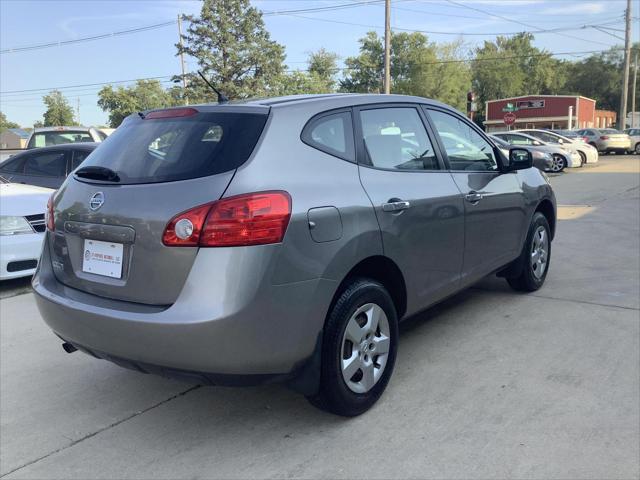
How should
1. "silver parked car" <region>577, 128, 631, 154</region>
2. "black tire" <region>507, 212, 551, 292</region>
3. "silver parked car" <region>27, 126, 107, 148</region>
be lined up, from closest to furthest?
"black tire" <region>507, 212, 551, 292</region>, "silver parked car" <region>27, 126, 107, 148</region>, "silver parked car" <region>577, 128, 631, 154</region>

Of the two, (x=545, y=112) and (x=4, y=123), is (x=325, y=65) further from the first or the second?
(x=4, y=123)

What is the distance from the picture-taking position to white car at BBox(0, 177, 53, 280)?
573cm

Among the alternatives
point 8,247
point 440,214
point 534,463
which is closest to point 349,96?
point 440,214

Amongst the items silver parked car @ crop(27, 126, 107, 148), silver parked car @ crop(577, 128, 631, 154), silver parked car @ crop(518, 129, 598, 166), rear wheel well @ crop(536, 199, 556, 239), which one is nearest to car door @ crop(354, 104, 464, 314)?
rear wheel well @ crop(536, 199, 556, 239)

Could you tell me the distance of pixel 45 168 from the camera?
26.7 feet

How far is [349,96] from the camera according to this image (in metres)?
3.48

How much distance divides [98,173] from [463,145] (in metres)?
2.56

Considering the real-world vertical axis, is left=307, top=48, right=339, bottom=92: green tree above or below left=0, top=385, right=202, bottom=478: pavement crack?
above

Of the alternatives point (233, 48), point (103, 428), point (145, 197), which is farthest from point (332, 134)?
point (233, 48)

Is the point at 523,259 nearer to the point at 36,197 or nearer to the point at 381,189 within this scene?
the point at 381,189

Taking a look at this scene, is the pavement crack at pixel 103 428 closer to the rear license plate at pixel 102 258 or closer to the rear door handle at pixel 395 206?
the rear license plate at pixel 102 258

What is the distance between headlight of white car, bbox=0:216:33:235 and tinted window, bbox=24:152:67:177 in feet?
7.36

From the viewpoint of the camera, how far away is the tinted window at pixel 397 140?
11.0ft

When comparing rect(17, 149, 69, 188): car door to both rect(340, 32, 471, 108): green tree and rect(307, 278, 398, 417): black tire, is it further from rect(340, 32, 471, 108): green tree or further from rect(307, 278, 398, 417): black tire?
rect(340, 32, 471, 108): green tree
